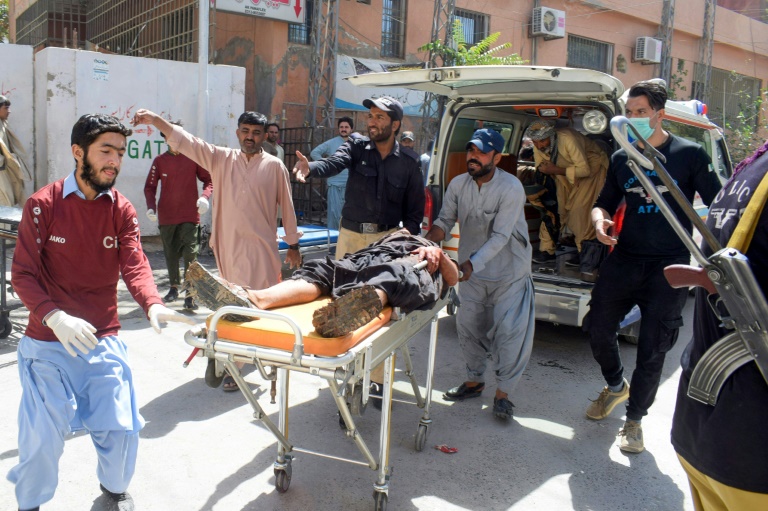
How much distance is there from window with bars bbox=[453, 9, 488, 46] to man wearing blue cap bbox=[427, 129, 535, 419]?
39.0 ft

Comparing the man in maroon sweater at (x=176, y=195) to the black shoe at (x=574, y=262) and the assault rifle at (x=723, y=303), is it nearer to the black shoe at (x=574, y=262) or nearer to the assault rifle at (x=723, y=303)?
the black shoe at (x=574, y=262)

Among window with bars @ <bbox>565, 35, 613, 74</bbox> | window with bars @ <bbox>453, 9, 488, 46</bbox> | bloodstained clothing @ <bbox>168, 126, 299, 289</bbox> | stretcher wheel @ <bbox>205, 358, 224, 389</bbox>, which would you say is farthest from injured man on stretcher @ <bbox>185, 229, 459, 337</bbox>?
window with bars @ <bbox>565, 35, 613, 74</bbox>

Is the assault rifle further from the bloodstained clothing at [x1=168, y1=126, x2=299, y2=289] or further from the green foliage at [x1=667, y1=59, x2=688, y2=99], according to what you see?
the green foliage at [x1=667, y1=59, x2=688, y2=99]

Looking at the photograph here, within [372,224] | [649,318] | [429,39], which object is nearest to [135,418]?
[372,224]

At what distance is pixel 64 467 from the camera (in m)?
3.49

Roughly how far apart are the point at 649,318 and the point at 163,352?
3.63 m

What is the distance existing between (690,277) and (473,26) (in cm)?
1502

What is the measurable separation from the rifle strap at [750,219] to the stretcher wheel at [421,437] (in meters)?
2.43

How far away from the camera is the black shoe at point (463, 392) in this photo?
4.70 metres

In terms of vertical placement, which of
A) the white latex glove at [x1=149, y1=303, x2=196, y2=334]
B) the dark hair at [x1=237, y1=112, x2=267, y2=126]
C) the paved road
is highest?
the dark hair at [x1=237, y1=112, x2=267, y2=126]

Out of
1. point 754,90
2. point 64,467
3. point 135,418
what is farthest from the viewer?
point 754,90

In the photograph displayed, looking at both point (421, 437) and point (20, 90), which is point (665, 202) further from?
point (20, 90)

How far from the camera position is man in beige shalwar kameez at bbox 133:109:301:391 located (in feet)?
15.3

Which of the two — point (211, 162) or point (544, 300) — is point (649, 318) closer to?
point (544, 300)
